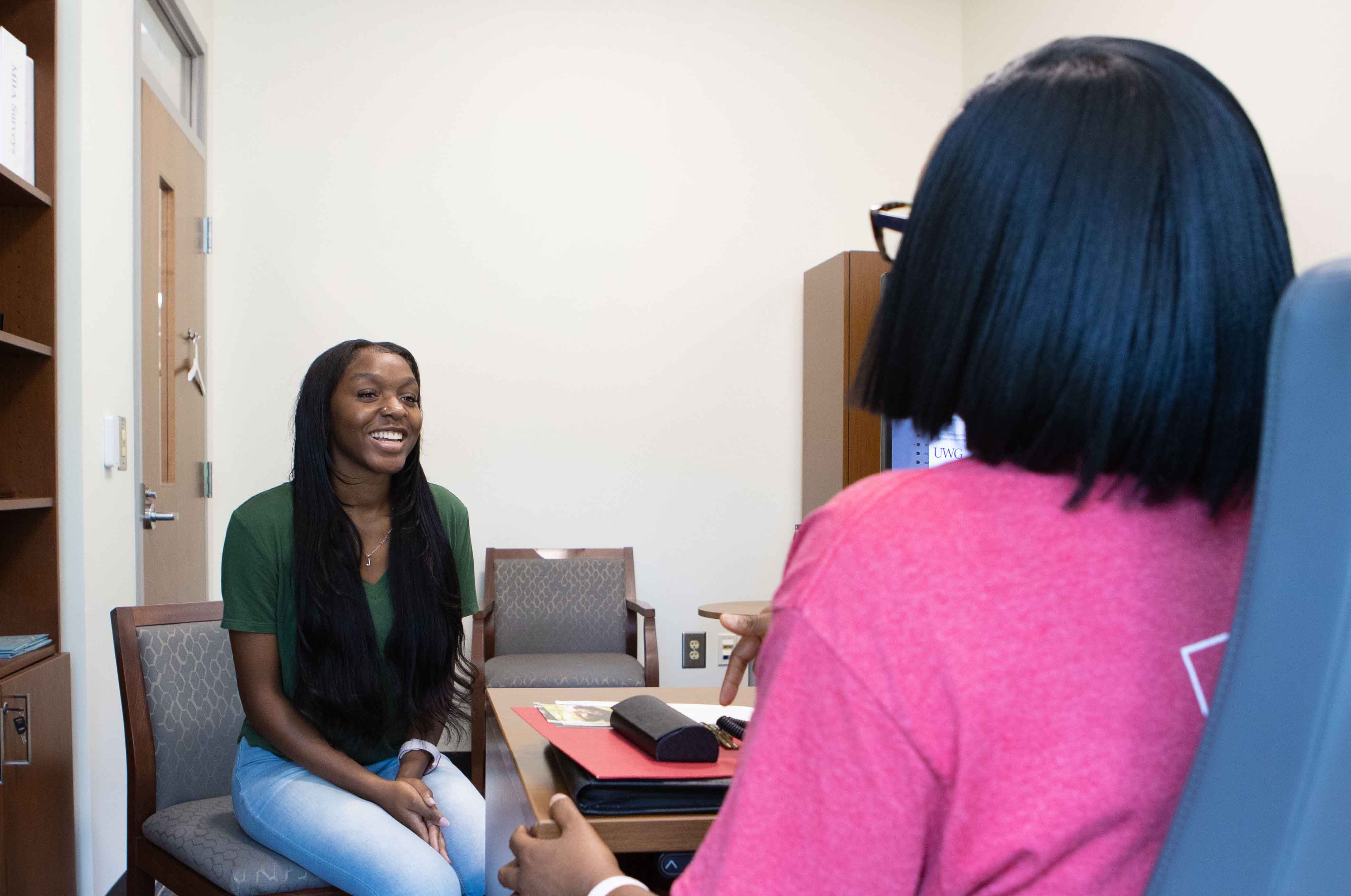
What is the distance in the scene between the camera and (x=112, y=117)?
267 cm

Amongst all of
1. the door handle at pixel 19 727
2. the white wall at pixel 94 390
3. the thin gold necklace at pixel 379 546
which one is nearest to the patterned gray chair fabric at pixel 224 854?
the door handle at pixel 19 727

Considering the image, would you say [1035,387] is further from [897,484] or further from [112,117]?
[112,117]

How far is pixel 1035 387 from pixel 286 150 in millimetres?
4075

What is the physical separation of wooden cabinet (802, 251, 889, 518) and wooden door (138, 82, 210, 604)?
7.52ft

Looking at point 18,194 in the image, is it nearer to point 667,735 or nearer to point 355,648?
point 355,648

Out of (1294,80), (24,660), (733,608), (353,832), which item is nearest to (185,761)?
(24,660)

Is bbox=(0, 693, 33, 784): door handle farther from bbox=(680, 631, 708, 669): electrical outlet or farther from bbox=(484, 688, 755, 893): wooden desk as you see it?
bbox=(680, 631, 708, 669): electrical outlet

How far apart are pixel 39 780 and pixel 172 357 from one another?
165 cm

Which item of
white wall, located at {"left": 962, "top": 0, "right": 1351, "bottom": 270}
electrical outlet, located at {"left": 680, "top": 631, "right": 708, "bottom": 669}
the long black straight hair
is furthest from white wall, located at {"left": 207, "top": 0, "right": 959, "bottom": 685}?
the long black straight hair

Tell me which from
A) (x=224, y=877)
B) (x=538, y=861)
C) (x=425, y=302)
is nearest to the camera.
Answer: (x=538, y=861)

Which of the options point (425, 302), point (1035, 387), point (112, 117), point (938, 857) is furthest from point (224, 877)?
point (425, 302)

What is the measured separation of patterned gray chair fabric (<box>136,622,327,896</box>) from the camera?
5.76 ft

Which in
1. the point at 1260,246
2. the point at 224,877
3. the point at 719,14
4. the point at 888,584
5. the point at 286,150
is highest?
the point at 719,14

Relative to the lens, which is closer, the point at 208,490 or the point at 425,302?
the point at 208,490
